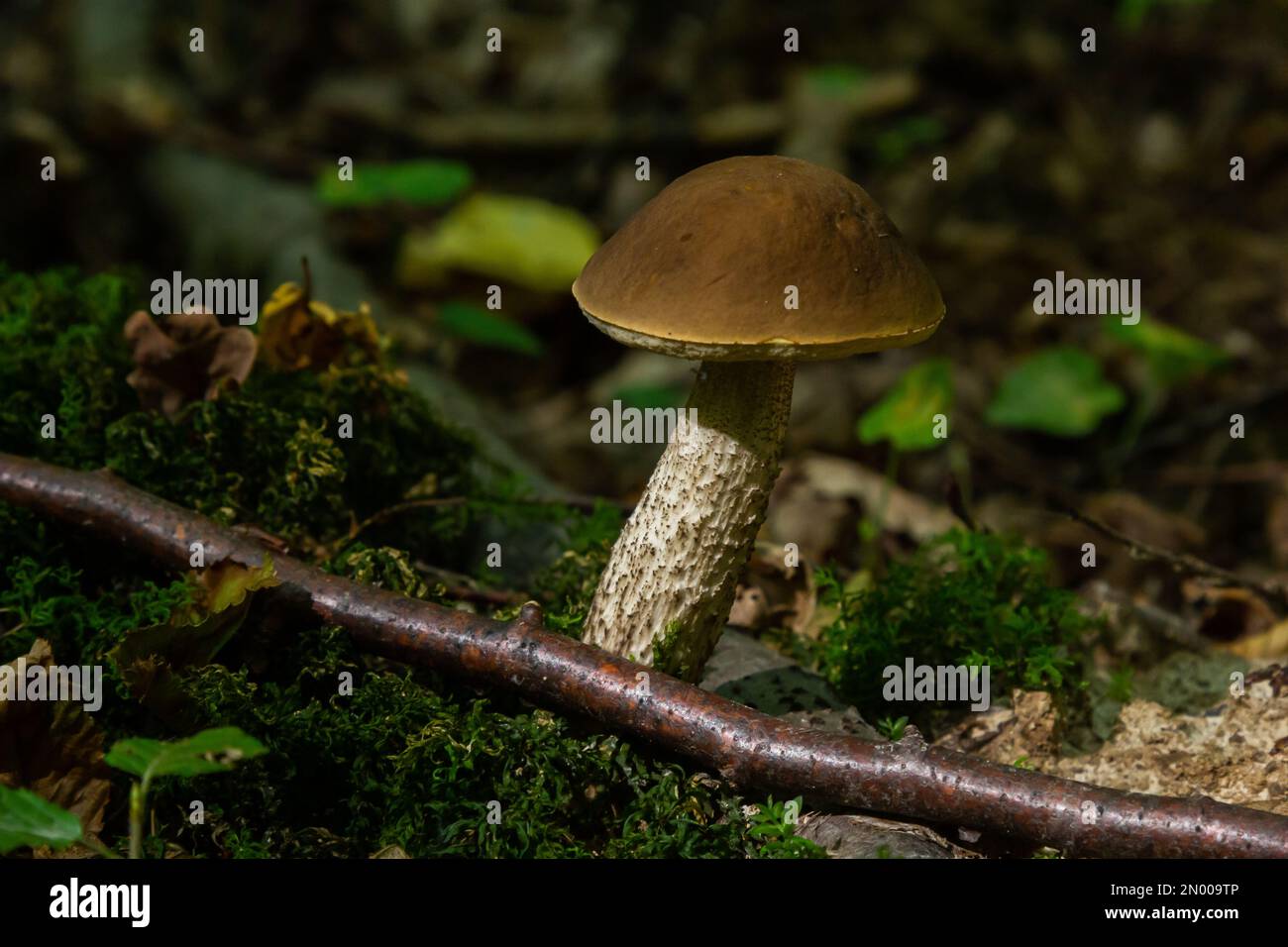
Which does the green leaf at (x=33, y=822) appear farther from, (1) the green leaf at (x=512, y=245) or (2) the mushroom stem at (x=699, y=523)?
(1) the green leaf at (x=512, y=245)

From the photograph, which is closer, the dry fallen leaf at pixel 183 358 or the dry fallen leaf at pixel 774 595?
the dry fallen leaf at pixel 183 358

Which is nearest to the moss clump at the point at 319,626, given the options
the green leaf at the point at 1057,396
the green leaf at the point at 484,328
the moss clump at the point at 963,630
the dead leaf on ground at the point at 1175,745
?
the moss clump at the point at 963,630

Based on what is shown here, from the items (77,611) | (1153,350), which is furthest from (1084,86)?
(77,611)

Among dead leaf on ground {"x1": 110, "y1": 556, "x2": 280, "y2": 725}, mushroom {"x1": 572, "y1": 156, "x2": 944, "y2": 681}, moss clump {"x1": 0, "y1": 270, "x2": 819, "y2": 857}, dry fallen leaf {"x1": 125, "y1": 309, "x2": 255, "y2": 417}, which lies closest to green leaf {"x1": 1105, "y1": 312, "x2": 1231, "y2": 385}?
moss clump {"x1": 0, "y1": 270, "x2": 819, "y2": 857}

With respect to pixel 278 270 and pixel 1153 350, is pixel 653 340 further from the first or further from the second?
pixel 278 270

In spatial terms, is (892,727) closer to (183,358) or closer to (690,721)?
(690,721)

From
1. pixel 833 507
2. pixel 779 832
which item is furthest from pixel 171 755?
pixel 833 507
